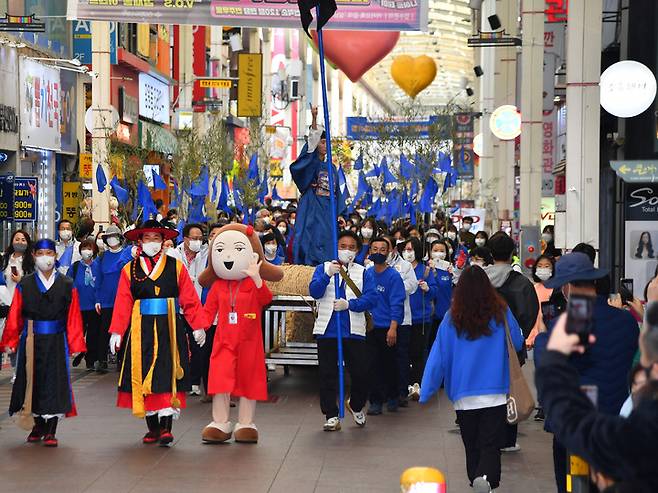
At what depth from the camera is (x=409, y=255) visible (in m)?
14.8

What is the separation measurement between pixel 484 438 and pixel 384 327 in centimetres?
459

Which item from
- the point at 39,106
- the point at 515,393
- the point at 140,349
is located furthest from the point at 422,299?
the point at 39,106

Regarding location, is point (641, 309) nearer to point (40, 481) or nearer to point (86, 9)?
point (40, 481)

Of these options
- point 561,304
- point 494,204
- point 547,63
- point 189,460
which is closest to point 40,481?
point 189,460

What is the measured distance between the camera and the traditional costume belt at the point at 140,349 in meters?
11.2

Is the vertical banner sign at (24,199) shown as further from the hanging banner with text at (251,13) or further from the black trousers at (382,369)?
the black trousers at (382,369)

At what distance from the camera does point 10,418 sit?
1277 cm

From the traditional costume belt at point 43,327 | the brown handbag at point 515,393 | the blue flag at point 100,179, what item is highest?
the blue flag at point 100,179

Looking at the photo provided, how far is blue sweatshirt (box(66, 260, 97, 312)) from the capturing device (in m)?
16.5

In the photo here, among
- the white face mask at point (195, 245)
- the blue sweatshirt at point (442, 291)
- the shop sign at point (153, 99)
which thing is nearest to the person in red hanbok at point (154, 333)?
the white face mask at point (195, 245)

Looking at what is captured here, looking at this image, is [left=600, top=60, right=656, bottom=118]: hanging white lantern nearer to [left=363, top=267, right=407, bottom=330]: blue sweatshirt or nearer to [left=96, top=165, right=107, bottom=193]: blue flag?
[left=363, top=267, right=407, bottom=330]: blue sweatshirt

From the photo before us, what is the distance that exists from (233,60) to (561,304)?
5526 centimetres

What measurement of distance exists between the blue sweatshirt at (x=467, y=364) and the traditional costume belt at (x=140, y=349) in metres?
3.13

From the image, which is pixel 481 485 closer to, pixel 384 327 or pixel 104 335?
pixel 384 327
